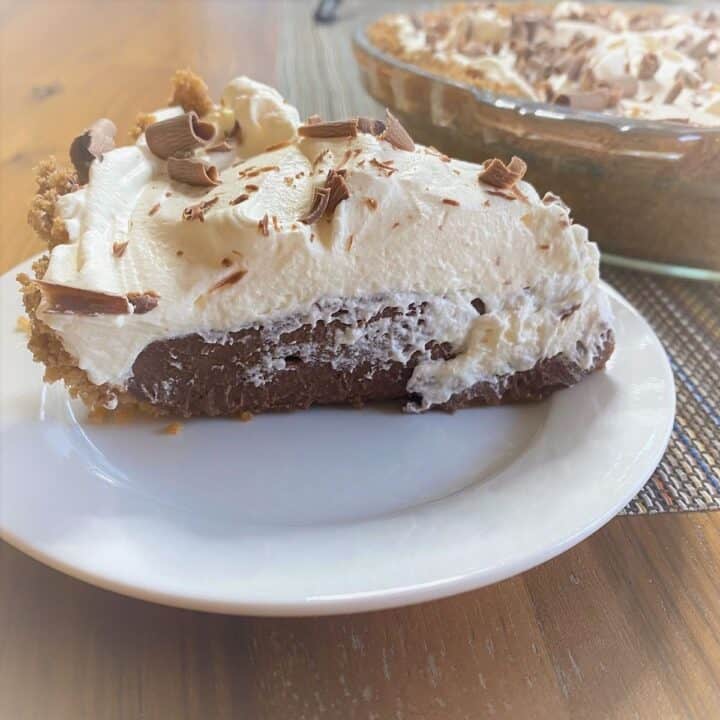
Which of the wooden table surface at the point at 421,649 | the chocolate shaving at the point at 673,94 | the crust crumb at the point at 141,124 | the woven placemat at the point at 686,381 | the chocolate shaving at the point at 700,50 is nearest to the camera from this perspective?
the wooden table surface at the point at 421,649

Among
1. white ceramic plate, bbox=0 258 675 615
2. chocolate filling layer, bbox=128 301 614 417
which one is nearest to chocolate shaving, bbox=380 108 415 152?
chocolate filling layer, bbox=128 301 614 417

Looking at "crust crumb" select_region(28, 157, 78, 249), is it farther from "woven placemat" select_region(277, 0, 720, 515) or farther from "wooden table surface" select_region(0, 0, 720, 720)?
"woven placemat" select_region(277, 0, 720, 515)

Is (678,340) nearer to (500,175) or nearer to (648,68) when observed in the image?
(500,175)

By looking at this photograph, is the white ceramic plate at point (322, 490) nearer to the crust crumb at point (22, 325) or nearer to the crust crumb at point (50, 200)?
the crust crumb at point (22, 325)

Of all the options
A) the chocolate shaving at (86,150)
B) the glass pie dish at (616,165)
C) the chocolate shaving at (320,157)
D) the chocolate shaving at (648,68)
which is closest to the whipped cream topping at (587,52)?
the chocolate shaving at (648,68)

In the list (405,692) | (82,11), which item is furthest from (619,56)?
(82,11)

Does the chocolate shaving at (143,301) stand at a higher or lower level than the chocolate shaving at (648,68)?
higher

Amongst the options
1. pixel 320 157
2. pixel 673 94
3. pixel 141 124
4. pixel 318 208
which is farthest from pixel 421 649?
pixel 673 94

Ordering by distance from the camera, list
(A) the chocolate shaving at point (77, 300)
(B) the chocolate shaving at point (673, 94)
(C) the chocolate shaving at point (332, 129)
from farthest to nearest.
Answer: (B) the chocolate shaving at point (673, 94), (C) the chocolate shaving at point (332, 129), (A) the chocolate shaving at point (77, 300)
